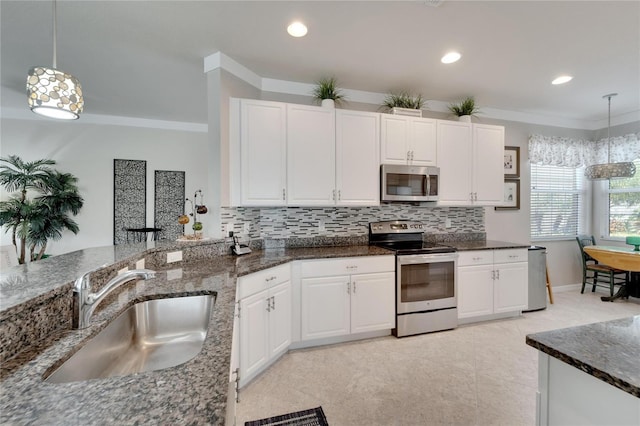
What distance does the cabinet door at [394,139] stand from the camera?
3059 mm

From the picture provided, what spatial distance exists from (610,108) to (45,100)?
20.4 feet

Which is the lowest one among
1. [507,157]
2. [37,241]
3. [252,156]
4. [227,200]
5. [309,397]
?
[309,397]

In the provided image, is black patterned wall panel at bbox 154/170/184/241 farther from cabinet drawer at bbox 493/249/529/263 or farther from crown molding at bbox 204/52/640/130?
cabinet drawer at bbox 493/249/529/263

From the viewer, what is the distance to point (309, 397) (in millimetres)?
1966

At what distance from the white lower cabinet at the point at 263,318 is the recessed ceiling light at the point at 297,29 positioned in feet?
6.32

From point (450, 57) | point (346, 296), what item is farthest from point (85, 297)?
point (450, 57)

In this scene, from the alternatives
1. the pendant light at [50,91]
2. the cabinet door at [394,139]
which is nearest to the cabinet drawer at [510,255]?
the cabinet door at [394,139]

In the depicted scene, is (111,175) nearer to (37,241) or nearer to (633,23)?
(37,241)

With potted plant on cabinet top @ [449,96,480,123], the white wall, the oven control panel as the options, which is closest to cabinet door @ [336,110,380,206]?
the oven control panel

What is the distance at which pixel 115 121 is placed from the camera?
14.6 feet

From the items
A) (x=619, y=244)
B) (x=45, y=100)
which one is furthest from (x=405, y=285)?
(x=619, y=244)

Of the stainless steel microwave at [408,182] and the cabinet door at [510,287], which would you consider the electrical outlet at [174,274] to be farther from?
the cabinet door at [510,287]

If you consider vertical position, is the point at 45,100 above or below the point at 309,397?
above

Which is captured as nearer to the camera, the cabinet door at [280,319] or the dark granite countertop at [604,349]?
the dark granite countertop at [604,349]
